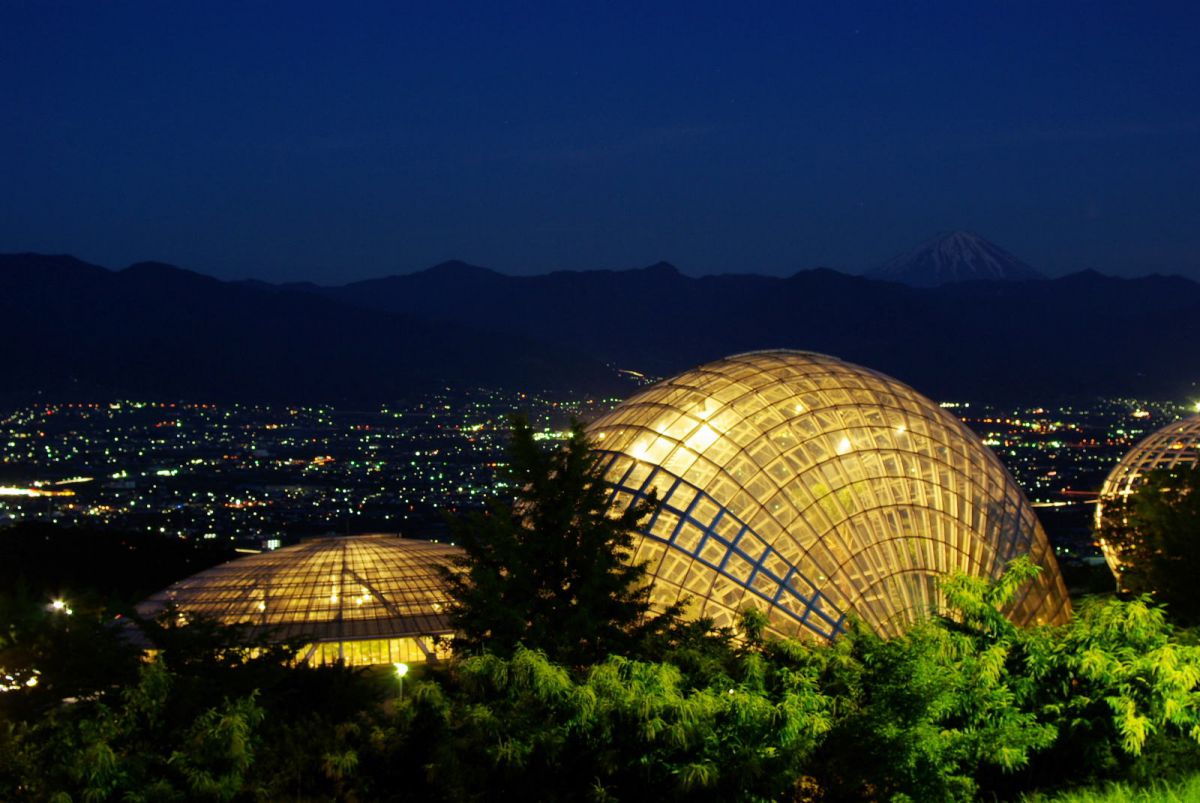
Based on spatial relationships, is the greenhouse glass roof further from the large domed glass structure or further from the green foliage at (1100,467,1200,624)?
the green foliage at (1100,467,1200,624)

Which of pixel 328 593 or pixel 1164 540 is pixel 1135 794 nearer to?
pixel 1164 540

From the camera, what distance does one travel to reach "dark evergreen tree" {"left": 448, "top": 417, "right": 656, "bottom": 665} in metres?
21.8

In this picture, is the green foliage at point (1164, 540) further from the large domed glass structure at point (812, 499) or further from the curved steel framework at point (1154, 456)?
the curved steel framework at point (1154, 456)

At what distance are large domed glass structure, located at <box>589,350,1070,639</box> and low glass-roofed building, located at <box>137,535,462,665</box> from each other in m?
8.21

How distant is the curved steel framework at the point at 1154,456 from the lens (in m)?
42.7

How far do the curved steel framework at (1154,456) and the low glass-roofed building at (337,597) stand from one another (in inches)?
874

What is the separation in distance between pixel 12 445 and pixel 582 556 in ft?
505

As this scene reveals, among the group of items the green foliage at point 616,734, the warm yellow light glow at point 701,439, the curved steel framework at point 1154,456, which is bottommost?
the green foliage at point 616,734

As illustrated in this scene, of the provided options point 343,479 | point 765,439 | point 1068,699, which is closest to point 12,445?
point 343,479

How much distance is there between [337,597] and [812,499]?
575 inches

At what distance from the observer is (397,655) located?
33.2 meters

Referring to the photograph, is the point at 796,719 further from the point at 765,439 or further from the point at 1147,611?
the point at 765,439

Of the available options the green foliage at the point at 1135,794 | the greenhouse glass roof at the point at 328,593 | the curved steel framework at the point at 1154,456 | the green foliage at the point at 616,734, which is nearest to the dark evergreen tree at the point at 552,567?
the green foliage at the point at 616,734

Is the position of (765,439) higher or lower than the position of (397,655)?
higher
